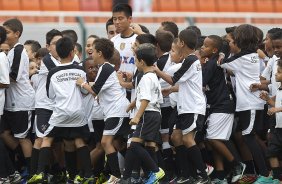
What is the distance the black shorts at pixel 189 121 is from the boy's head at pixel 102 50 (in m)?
1.15

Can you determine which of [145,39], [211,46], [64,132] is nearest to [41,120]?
[64,132]

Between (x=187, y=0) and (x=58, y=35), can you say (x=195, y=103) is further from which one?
(x=187, y=0)

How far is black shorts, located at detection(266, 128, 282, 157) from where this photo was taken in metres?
11.8

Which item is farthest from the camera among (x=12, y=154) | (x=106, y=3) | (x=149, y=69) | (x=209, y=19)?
(x=106, y=3)

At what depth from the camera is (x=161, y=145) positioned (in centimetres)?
1244

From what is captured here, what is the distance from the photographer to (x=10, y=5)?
23.3 metres

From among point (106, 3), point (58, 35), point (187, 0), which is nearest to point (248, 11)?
point (187, 0)

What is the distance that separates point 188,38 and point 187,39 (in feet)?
0.05

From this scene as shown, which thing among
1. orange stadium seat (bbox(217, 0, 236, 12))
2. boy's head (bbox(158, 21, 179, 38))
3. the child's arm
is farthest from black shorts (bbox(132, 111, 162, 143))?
orange stadium seat (bbox(217, 0, 236, 12))

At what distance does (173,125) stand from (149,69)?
80 centimetres

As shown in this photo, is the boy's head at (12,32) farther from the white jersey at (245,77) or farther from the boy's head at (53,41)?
the white jersey at (245,77)

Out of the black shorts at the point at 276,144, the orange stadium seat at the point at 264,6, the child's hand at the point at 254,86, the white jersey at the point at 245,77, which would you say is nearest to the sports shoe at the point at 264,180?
the black shorts at the point at 276,144

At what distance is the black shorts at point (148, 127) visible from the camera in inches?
459

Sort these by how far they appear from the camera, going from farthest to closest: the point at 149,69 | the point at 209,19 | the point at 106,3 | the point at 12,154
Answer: the point at 106,3, the point at 209,19, the point at 12,154, the point at 149,69
